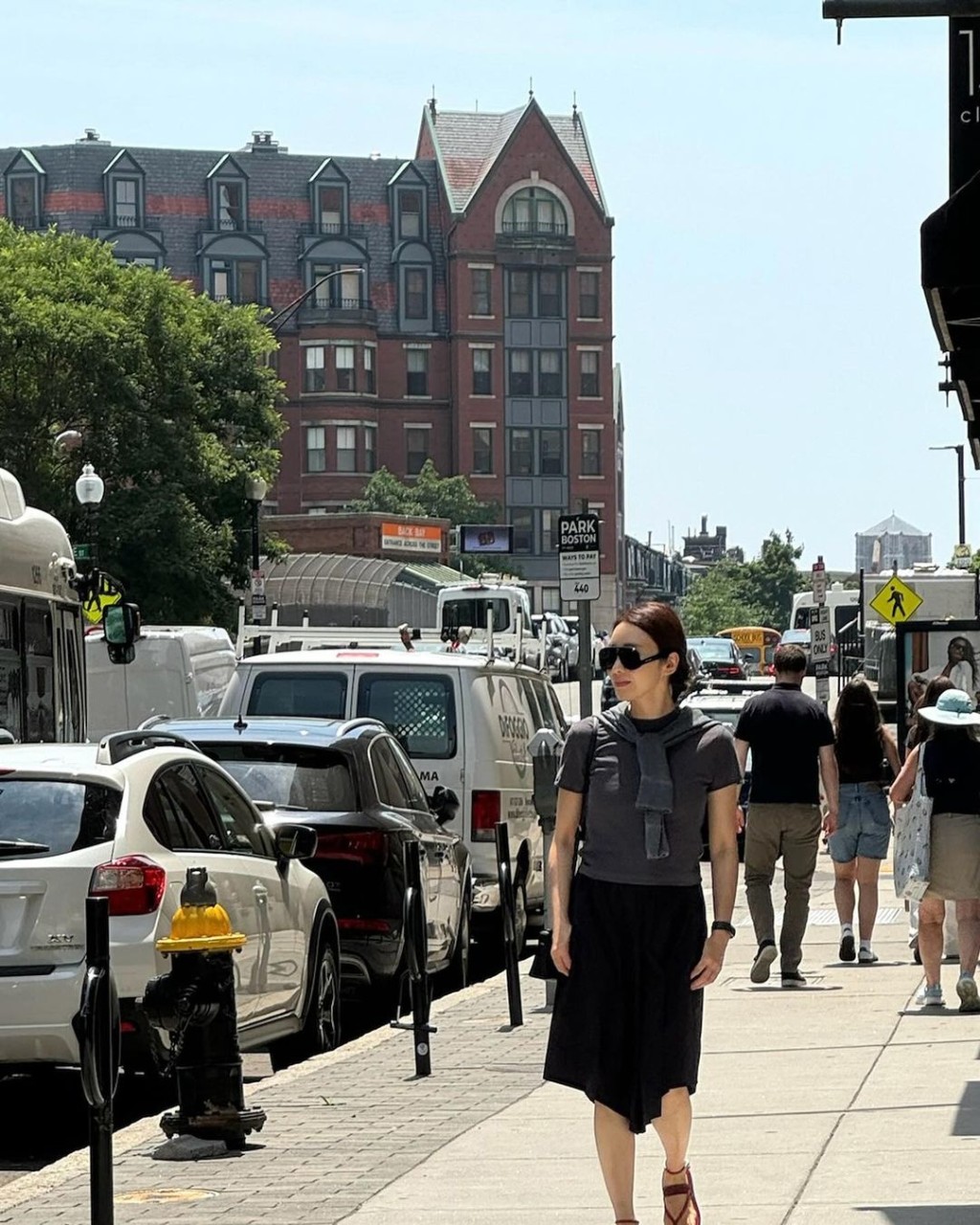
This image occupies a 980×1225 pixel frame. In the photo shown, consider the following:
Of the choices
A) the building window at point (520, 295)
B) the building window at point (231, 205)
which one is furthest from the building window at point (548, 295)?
the building window at point (231, 205)

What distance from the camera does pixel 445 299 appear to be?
12769cm

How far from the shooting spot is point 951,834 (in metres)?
12.5

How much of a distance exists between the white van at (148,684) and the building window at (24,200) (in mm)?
96036

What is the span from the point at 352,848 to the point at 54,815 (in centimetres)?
341

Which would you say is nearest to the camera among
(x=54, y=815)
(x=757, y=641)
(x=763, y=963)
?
(x=54, y=815)

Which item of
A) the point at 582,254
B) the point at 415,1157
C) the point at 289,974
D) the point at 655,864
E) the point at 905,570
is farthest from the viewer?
the point at 582,254

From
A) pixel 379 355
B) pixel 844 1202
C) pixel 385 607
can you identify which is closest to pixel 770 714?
pixel 844 1202

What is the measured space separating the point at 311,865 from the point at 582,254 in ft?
378

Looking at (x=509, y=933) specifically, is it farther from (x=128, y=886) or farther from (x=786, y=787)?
(x=128, y=886)

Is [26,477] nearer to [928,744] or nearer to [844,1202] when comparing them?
[928,744]

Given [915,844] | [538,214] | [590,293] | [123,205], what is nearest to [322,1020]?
[915,844]

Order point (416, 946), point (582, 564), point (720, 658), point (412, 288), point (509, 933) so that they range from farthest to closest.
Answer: point (412, 288), point (720, 658), point (582, 564), point (509, 933), point (416, 946)

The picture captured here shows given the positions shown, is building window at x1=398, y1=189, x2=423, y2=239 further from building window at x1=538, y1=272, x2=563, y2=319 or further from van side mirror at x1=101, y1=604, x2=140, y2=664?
van side mirror at x1=101, y1=604, x2=140, y2=664

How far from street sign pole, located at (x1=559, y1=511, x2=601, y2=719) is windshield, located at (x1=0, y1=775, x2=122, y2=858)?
861 centimetres
